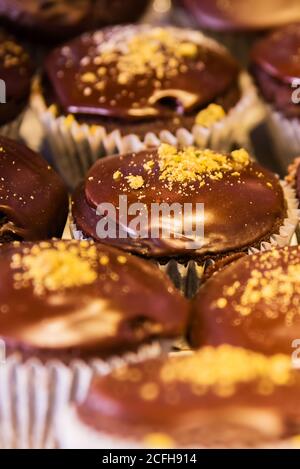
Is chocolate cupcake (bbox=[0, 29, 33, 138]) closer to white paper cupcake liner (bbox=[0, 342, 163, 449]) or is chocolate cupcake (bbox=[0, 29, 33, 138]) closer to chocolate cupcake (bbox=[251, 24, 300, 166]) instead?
chocolate cupcake (bbox=[251, 24, 300, 166])

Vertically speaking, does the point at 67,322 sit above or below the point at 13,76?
below

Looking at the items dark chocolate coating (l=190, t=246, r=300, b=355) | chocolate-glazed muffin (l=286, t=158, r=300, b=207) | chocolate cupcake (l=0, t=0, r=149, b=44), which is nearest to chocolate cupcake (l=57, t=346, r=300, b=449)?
dark chocolate coating (l=190, t=246, r=300, b=355)

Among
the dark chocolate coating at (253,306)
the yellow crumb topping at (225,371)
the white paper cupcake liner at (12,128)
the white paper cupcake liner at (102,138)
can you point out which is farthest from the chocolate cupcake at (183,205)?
the white paper cupcake liner at (12,128)

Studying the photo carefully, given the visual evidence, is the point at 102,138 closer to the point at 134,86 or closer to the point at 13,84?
the point at 134,86

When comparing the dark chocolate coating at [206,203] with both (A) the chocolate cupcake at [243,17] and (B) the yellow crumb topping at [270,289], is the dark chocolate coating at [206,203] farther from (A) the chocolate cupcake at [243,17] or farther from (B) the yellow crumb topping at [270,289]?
Answer: (A) the chocolate cupcake at [243,17]

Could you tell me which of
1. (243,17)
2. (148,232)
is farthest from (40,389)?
(243,17)

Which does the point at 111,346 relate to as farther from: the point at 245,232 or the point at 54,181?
the point at 54,181
